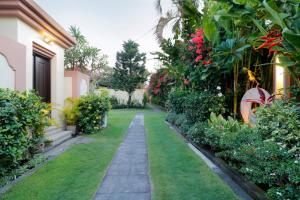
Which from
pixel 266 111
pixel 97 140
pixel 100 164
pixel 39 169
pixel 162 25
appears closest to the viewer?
pixel 266 111

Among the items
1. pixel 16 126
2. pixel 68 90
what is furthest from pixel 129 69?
pixel 16 126

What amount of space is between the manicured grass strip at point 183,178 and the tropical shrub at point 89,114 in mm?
3793

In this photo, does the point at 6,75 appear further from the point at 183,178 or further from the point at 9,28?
the point at 183,178

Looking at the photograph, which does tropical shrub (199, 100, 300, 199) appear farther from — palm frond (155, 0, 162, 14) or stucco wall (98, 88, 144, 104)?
stucco wall (98, 88, 144, 104)

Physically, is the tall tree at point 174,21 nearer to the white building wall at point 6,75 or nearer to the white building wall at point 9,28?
the white building wall at point 9,28

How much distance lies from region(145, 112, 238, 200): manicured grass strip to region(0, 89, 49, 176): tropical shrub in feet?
7.63

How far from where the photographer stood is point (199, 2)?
958cm

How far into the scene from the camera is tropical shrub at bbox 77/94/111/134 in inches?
370

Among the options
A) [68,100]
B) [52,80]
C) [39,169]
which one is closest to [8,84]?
[39,169]

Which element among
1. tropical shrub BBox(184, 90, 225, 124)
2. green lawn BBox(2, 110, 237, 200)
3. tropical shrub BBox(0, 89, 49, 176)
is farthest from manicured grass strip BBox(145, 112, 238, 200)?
tropical shrub BBox(0, 89, 49, 176)

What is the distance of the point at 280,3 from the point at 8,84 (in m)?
5.39

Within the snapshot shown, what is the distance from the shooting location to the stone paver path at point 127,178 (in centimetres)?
351

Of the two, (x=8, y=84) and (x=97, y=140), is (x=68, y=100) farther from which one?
(x=8, y=84)

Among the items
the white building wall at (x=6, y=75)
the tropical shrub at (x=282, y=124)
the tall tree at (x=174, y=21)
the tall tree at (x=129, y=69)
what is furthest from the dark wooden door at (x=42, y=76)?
the tall tree at (x=129, y=69)
